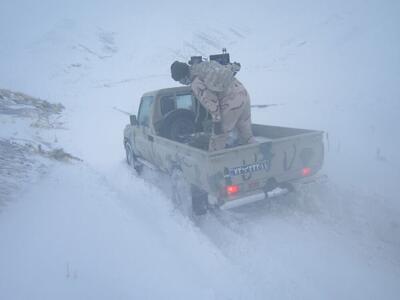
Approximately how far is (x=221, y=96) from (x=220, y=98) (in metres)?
0.04

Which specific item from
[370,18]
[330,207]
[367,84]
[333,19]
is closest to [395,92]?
[367,84]

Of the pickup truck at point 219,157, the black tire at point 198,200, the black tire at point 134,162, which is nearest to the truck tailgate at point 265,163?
the pickup truck at point 219,157

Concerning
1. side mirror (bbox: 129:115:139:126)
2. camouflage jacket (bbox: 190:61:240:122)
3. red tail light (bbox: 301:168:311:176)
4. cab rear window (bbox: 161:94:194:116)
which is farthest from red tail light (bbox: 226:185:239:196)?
side mirror (bbox: 129:115:139:126)

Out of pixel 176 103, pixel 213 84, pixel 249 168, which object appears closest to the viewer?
pixel 249 168

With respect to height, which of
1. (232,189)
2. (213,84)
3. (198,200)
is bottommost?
(198,200)

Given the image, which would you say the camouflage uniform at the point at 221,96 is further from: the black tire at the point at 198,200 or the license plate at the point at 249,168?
the black tire at the point at 198,200

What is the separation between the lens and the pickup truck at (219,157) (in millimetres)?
4949

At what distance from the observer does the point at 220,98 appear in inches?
221

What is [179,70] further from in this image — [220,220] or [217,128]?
[220,220]

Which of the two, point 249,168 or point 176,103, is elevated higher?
point 176,103

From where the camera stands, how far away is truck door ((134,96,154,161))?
24.3ft

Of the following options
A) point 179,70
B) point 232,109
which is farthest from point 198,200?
point 179,70

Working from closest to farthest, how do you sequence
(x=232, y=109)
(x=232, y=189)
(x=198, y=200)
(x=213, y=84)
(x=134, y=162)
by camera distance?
1. (x=232, y=189)
2. (x=213, y=84)
3. (x=232, y=109)
4. (x=198, y=200)
5. (x=134, y=162)

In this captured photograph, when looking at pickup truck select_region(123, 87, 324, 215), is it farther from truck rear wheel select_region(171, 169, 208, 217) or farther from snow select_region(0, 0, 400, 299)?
snow select_region(0, 0, 400, 299)
